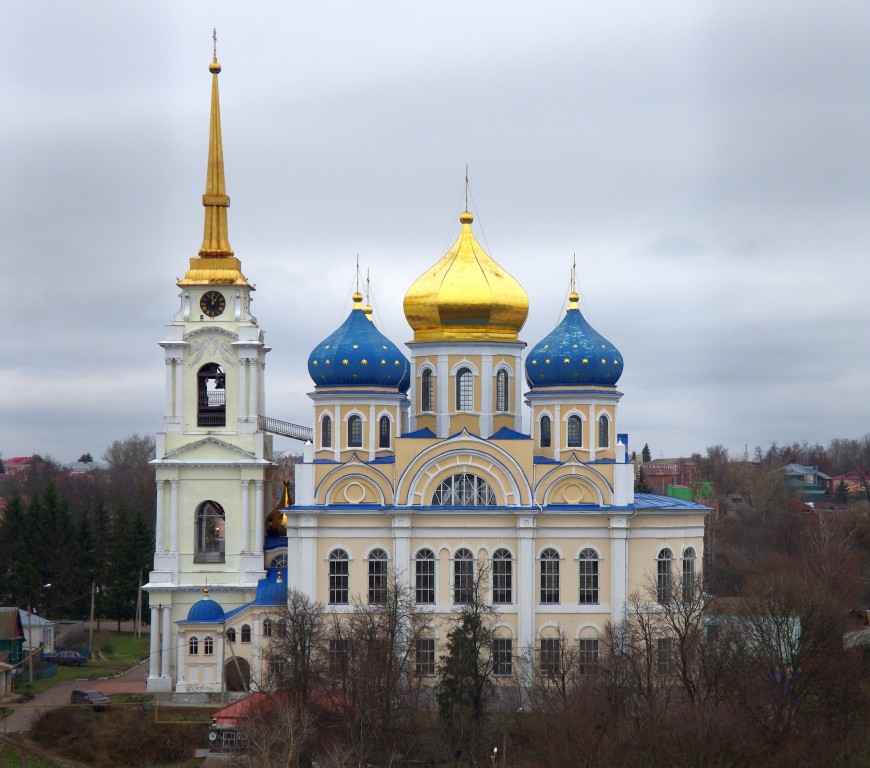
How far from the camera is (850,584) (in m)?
59.4

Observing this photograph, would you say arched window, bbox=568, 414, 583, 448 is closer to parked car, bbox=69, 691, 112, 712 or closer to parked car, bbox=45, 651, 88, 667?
parked car, bbox=69, 691, 112, 712

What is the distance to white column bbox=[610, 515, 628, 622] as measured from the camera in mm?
45594

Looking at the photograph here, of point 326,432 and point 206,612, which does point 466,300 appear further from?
point 206,612

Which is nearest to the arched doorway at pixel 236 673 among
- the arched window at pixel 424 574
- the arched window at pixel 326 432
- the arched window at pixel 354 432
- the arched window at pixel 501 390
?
the arched window at pixel 424 574

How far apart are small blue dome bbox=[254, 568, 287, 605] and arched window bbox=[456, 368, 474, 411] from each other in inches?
238

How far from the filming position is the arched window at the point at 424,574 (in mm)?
45562

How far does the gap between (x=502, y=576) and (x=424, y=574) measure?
1856 mm

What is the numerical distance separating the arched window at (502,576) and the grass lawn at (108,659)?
11.7m

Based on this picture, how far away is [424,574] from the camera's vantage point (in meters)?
45.7

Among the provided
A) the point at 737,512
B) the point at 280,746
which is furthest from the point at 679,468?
the point at 280,746

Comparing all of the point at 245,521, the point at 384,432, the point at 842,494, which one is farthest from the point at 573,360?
the point at 842,494

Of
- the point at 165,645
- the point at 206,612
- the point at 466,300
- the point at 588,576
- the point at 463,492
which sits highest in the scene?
the point at 466,300

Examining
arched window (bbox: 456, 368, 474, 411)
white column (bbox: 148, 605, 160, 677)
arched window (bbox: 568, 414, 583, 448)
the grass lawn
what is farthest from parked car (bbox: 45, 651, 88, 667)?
arched window (bbox: 568, 414, 583, 448)

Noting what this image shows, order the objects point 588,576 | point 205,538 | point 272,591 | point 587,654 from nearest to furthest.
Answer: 1. point 587,654
2. point 588,576
3. point 272,591
4. point 205,538
